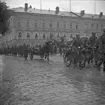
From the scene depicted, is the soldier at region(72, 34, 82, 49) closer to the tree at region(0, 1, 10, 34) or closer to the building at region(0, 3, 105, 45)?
the tree at region(0, 1, 10, 34)

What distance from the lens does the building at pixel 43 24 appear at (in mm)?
63344


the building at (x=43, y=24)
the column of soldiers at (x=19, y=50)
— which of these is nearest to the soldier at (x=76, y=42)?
the column of soldiers at (x=19, y=50)

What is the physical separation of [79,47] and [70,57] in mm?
872

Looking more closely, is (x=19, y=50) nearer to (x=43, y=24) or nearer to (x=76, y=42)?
(x=76, y=42)

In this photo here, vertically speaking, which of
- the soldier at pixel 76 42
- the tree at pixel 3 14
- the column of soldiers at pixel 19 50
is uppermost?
the tree at pixel 3 14

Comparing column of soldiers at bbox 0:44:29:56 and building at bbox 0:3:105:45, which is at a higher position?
building at bbox 0:3:105:45

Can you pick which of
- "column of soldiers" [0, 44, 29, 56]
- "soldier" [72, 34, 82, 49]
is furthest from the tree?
"column of soldiers" [0, 44, 29, 56]

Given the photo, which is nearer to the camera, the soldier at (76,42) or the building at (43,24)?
the soldier at (76,42)

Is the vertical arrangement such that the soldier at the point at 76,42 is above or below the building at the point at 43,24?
below

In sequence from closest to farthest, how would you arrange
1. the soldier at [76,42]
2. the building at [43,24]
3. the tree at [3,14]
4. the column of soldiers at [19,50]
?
the soldier at [76,42]
the tree at [3,14]
the column of soldiers at [19,50]
the building at [43,24]

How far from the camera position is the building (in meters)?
63.3

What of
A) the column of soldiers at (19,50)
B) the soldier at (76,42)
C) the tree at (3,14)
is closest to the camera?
the soldier at (76,42)

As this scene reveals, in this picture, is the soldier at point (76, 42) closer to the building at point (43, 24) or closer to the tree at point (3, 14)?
the tree at point (3, 14)

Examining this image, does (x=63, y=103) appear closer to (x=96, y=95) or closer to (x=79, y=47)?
(x=96, y=95)
